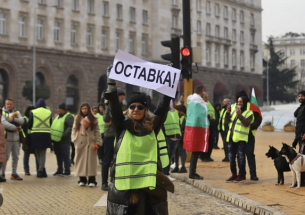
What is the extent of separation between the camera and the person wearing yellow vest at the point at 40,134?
621 inches

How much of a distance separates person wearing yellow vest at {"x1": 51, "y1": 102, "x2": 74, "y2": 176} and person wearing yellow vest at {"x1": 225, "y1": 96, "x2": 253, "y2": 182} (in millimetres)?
4473

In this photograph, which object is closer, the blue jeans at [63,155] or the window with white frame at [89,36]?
the blue jeans at [63,155]

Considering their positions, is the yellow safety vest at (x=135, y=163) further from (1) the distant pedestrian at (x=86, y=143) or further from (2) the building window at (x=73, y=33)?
(2) the building window at (x=73, y=33)

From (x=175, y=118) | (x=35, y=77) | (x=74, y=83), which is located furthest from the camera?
(x=74, y=83)

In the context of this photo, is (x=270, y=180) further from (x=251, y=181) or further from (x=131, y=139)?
(x=131, y=139)

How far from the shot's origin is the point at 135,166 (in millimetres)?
6219

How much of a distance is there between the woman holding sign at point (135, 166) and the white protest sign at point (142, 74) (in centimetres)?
25

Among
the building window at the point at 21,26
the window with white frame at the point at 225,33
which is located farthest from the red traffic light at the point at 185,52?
the window with white frame at the point at 225,33

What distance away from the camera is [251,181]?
44.5ft

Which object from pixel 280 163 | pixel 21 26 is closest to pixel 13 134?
pixel 280 163

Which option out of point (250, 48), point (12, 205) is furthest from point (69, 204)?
point (250, 48)

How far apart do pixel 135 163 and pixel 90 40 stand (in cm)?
5460

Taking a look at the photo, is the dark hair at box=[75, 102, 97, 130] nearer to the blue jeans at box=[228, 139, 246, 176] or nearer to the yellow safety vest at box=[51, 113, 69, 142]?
the yellow safety vest at box=[51, 113, 69, 142]

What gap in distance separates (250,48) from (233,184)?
7612cm
